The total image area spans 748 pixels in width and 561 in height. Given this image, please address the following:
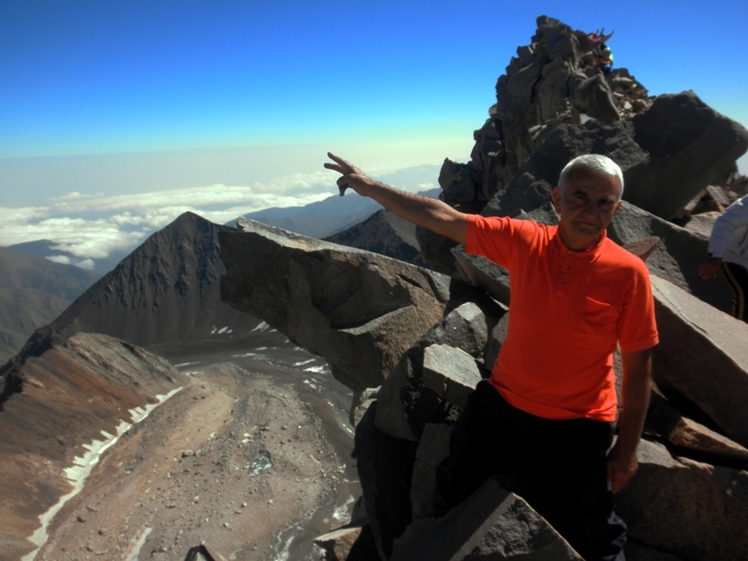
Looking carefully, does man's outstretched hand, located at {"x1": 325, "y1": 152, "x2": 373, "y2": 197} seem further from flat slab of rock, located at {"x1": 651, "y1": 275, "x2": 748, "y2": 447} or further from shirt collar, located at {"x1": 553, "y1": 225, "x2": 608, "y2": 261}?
flat slab of rock, located at {"x1": 651, "y1": 275, "x2": 748, "y2": 447}

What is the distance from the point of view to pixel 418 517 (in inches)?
209

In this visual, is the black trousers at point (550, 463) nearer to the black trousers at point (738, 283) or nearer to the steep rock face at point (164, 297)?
the black trousers at point (738, 283)

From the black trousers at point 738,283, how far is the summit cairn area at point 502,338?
41 cm

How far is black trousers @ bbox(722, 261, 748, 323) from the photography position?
19.1 feet

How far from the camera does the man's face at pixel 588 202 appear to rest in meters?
3.19

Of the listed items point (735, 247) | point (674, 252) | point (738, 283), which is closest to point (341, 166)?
point (735, 247)

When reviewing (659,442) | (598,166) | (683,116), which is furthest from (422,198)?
(683,116)

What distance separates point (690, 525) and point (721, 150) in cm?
789

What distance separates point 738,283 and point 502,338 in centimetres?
308

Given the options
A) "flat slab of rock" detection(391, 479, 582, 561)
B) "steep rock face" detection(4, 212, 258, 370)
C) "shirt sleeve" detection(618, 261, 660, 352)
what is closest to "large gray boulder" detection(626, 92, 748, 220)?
"shirt sleeve" detection(618, 261, 660, 352)

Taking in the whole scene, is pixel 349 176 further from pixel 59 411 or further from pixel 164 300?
pixel 164 300

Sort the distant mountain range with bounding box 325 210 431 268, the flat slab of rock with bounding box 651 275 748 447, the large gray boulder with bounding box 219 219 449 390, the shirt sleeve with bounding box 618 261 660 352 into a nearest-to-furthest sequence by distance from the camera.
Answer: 1. the shirt sleeve with bounding box 618 261 660 352
2. the flat slab of rock with bounding box 651 275 748 447
3. the large gray boulder with bounding box 219 219 449 390
4. the distant mountain range with bounding box 325 210 431 268

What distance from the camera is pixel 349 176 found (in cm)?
456

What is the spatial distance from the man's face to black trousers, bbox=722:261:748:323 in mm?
3798
